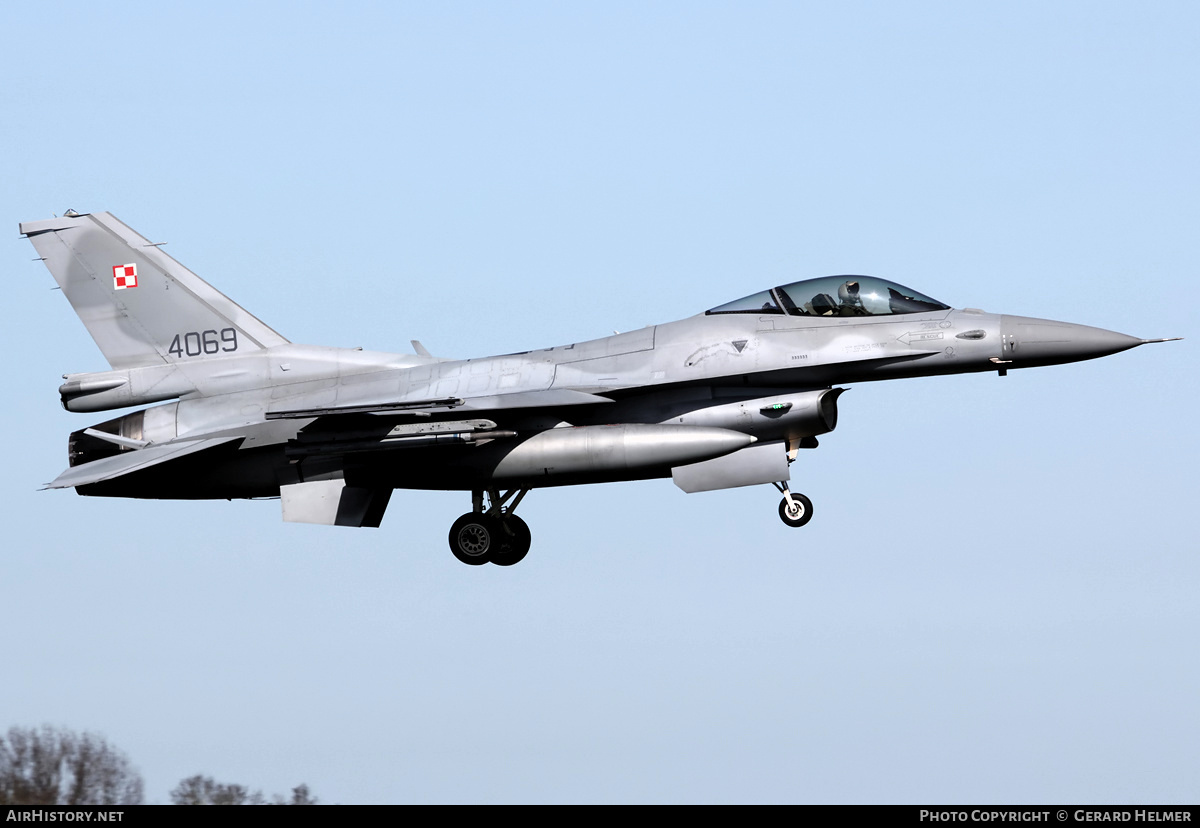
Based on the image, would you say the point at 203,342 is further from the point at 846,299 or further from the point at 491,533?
the point at 846,299

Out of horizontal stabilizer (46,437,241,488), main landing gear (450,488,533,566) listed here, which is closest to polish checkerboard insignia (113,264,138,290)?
horizontal stabilizer (46,437,241,488)

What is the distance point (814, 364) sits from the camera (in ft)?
62.1

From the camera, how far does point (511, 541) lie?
798 inches

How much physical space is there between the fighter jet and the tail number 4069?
0.03 meters

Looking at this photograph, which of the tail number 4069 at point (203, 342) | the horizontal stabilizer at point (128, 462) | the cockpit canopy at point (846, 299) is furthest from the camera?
the tail number 4069 at point (203, 342)

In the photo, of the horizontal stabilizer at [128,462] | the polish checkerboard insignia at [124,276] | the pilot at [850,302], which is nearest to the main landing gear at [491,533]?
the horizontal stabilizer at [128,462]

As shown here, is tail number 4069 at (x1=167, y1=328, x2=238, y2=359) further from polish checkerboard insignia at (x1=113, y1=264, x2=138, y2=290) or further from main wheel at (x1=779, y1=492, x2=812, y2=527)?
main wheel at (x1=779, y1=492, x2=812, y2=527)

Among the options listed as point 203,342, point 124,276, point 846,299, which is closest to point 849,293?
point 846,299

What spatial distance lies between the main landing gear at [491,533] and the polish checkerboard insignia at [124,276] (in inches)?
212

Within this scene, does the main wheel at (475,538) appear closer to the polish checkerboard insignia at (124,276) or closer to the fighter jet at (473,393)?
the fighter jet at (473,393)

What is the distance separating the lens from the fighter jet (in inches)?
743

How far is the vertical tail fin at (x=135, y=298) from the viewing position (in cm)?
2125
